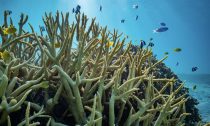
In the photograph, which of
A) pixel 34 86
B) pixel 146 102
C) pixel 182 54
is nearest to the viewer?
pixel 34 86

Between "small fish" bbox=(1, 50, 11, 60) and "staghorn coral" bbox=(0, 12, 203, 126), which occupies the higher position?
"small fish" bbox=(1, 50, 11, 60)

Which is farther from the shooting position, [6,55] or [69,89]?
[6,55]

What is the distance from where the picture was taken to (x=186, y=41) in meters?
142

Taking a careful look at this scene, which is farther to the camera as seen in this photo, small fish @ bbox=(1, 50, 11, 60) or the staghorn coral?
small fish @ bbox=(1, 50, 11, 60)

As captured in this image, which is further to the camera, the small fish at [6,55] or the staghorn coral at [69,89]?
the small fish at [6,55]

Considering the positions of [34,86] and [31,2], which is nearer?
[34,86]

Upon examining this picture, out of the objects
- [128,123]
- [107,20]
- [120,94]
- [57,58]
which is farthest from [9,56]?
[107,20]

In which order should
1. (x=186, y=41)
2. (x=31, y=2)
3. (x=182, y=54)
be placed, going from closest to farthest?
(x=31, y=2)
(x=186, y=41)
(x=182, y=54)

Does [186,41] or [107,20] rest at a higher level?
[107,20]

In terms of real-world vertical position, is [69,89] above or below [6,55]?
below

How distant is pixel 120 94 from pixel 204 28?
4426 inches

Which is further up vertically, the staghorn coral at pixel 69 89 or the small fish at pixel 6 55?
the small fish at pixel 6 55

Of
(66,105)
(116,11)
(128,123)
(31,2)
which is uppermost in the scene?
(116,11)

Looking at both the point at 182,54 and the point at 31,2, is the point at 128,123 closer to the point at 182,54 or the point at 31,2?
the point at 31,2
